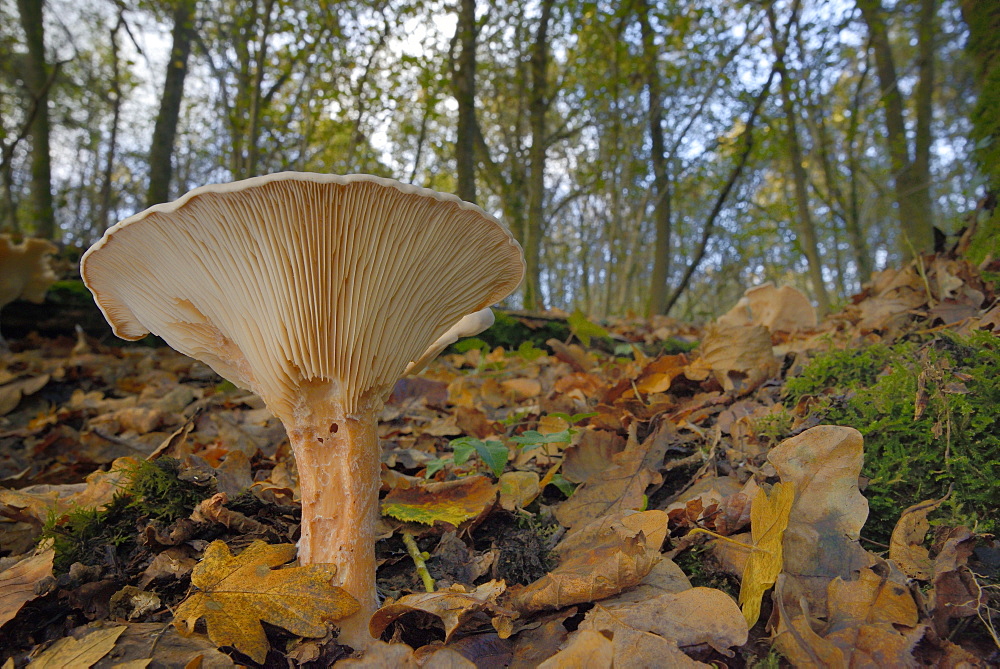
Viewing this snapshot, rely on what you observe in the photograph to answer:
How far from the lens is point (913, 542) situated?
1.25 m

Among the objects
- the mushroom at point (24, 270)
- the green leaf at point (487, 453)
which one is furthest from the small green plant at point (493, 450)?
the mushroom at point (24, 270)

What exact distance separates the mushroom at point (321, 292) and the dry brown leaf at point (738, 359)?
4.48ft

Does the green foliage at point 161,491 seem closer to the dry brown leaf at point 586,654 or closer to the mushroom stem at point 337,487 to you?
the mushroom stem at point 337,487

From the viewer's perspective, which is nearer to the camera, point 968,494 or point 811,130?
point 968,494

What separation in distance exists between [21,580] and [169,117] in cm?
1025

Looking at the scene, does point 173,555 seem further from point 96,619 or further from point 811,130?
point 811,130

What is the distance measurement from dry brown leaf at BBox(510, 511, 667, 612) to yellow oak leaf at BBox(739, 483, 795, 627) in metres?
0.21

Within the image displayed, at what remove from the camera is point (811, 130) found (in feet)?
35.1

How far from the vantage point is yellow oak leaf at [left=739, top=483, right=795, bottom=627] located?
1.10 metres

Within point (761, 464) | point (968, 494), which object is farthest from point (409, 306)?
point (968, 494)

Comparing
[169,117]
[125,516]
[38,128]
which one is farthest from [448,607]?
[38,128]

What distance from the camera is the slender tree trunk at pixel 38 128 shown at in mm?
8281

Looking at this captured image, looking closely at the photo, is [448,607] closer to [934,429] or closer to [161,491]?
[161,491]

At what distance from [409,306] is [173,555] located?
963 millimetres
